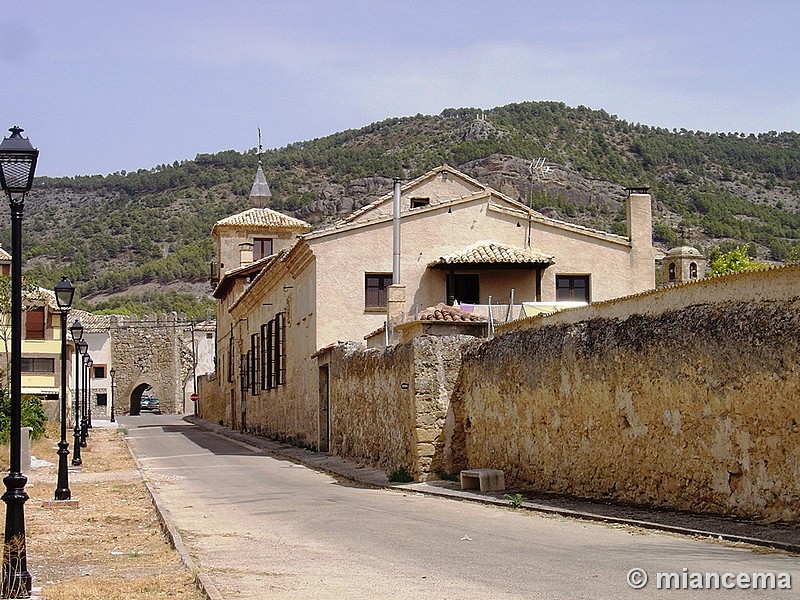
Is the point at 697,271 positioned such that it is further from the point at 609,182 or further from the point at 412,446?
the point at 609,182

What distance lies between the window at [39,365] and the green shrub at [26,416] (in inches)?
1018

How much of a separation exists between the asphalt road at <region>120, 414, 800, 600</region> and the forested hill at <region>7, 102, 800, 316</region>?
32528 mm

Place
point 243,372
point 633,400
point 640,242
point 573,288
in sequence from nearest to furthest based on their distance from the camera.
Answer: point 633,400 < point 573,288 < point 640,242 < point 243,372

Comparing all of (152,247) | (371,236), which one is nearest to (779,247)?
(371,236)

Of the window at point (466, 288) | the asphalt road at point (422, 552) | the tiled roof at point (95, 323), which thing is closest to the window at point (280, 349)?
the window at point (466, 288)

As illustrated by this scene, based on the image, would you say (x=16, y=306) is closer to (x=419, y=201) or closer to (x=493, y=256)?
(x=493, y=256)

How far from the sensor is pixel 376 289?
31672 mm

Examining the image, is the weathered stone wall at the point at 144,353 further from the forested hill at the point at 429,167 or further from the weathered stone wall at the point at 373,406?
the weathered stone wall at the point at 373,406

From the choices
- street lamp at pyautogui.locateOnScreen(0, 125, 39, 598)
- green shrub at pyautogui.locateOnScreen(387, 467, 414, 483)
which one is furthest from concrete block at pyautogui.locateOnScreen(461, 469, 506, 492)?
street lamp at pyautogui.locateOnScreen(0, 125, 39, 598)

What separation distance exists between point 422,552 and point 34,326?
56.4 m

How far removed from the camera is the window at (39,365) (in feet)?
206

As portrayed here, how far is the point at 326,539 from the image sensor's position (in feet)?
40.5

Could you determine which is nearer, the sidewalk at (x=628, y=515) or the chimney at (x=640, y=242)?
the sidewalk at (x=628, y=515)

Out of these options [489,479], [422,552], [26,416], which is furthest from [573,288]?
[422,552]
